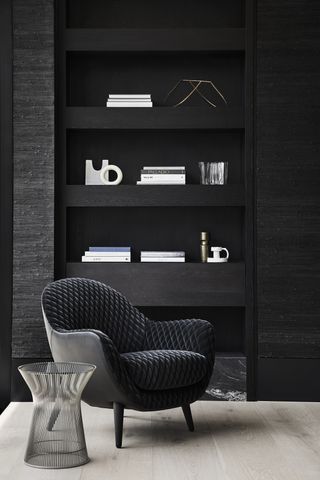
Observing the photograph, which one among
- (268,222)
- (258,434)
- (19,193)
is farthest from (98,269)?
(258,434)

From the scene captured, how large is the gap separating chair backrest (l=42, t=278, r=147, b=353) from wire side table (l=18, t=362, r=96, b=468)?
0.62 m

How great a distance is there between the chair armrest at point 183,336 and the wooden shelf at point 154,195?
3.03ft

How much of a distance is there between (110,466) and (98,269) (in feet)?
5.84

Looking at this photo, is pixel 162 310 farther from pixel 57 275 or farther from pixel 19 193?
pixel 19 193

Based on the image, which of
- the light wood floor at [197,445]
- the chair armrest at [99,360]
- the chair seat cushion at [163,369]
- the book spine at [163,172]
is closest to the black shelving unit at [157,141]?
the book spine at [163,172]

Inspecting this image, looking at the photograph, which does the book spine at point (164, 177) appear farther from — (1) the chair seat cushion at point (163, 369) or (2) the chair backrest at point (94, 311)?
(1) the chair seat cushion at point (163, 369)

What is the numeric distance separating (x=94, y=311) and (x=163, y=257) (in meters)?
0.86

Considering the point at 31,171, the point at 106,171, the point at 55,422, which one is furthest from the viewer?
the point at 106,171

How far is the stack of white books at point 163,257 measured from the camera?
5160 millimetres

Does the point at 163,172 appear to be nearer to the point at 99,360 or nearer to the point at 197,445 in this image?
the point at 99,360

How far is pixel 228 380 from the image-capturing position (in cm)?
510

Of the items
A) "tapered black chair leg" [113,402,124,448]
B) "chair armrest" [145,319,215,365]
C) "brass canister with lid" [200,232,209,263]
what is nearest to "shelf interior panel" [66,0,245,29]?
"brass canister with lid" [200,232,209,263]

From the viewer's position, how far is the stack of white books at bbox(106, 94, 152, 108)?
519 cm

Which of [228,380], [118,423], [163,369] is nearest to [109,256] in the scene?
[228,380]
